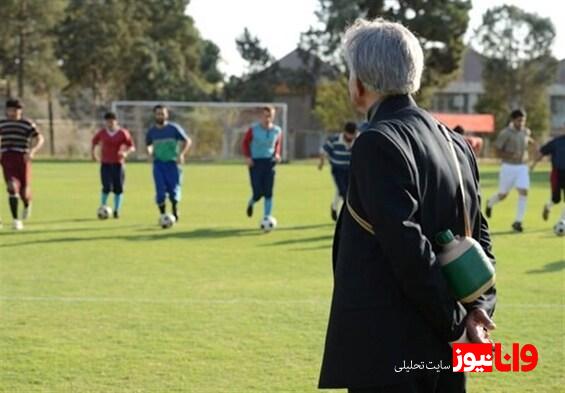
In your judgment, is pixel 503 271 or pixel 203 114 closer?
pixel 503 271

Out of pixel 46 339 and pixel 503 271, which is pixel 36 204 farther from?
pixel 46 339

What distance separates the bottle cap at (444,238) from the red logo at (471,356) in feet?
1.13

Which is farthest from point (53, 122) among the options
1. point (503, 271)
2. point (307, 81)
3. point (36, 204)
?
point (503, 271)

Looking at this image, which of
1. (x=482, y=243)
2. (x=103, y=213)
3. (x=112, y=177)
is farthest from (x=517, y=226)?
(x=482, y=243)

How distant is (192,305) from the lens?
8.59 m

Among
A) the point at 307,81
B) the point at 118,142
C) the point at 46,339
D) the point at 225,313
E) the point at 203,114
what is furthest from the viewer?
the point at 307,81

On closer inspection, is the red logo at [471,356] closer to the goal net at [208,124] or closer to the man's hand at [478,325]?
the man's hand at [478,325]

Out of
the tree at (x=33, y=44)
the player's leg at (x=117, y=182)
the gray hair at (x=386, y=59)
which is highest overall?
the tree at (x=33, y=44)

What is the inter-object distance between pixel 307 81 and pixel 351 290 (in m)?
73.1

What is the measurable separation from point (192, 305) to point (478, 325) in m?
5.58

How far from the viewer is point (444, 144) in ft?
10.8

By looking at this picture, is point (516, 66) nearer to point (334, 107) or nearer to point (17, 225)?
point (334, 107)

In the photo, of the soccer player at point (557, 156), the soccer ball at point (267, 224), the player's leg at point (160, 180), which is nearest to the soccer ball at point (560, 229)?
the soccer player at point (557, 156)

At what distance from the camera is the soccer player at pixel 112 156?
697 inches
